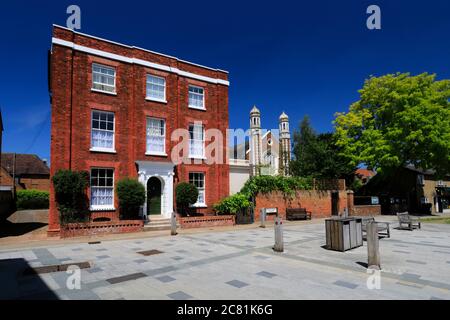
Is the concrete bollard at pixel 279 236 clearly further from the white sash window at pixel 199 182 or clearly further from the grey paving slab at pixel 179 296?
the white sash window at pixel 199 182

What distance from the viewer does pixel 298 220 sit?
22.9m

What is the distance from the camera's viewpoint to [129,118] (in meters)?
17.9

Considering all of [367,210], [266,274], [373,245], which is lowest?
[367,210]

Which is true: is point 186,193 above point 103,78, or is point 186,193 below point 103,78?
below

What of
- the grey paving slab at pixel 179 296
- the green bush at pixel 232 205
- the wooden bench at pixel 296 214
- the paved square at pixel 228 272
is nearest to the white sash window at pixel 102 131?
the paved square at pixel 228 272

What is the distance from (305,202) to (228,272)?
60.4 feet

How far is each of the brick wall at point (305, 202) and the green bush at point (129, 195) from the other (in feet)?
28.7

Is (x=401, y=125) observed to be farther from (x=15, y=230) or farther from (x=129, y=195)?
(x=15, y=230)

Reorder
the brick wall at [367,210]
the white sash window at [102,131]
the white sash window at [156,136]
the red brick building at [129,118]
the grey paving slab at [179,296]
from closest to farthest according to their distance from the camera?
the grey paving slab at [179,296]
the red brick building at [129,118]
the white sash window at [102,131]
the white sash window at [156,136]
the brick wall at [367,210]

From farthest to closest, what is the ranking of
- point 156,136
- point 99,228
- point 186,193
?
point 156,136 → point 186,193 → point 99,228

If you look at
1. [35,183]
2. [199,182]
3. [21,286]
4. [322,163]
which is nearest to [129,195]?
[199,182]

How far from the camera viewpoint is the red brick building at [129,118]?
1582 centimetres
